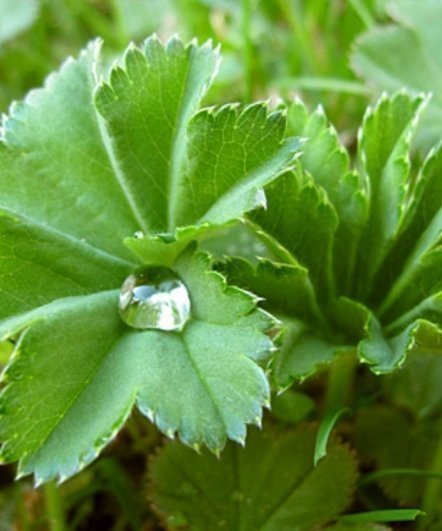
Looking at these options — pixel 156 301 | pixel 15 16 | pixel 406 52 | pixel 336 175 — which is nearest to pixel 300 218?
pixel 336 175

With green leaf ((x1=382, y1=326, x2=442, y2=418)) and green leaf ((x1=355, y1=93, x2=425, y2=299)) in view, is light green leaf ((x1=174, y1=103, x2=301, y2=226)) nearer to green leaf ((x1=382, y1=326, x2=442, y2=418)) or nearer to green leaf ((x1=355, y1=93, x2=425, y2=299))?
green leaf ((x1=355, y1=93, x2=425, y2=299))

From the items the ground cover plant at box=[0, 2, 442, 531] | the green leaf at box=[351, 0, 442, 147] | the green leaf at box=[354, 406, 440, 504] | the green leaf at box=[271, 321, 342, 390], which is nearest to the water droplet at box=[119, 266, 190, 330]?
the ground cover plant at box=[0, 2, 442, 531]

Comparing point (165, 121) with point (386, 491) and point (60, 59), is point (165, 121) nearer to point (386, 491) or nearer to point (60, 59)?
point (386, 491)

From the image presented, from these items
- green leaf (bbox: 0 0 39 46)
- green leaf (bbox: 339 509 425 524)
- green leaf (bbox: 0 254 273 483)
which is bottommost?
green leaf (bbox: 339 509 425 524)

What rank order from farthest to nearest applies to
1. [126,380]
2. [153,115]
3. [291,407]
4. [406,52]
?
1. [406,52]
2. [291,407]
3. [153,115]
4. [126,380]

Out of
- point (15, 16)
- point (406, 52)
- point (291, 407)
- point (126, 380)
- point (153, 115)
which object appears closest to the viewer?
point (126, 380)

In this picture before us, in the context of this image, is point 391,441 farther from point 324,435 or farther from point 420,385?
point 324,435

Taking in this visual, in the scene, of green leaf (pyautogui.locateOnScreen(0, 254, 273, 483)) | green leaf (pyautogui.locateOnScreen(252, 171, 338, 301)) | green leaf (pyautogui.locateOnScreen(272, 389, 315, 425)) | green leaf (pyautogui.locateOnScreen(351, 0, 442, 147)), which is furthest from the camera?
green leaf (pyautogui.locateOnScreen(351, 0, 442, 147))
